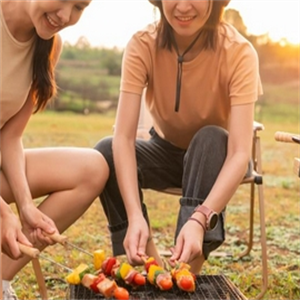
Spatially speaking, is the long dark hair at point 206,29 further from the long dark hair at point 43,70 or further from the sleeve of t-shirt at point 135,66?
the long dark hair at point 43,70

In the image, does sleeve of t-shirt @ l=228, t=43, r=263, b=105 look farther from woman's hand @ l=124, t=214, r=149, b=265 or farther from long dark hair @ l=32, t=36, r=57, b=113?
long dark hair @ l=32, t=36, r=57, b=113

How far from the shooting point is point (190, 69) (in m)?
2.38

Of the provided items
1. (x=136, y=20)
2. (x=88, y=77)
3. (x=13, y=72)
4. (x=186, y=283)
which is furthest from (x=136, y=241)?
(x=88, y=77)

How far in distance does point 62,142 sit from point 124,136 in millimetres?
6090

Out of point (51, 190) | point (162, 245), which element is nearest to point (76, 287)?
point (51, 190)

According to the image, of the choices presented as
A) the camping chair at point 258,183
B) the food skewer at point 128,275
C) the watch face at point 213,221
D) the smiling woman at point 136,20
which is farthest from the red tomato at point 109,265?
the smiling woman at point 136,20

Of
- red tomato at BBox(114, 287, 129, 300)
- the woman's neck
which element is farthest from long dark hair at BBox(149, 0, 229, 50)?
red tomato at BBox(114, 287, 129, 300)

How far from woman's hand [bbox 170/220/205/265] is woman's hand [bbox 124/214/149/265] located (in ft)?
0.38

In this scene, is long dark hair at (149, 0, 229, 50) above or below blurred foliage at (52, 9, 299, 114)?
above

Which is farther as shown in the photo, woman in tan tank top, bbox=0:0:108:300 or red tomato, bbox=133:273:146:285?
woman in tan tank top, bbox=0:0:108:300

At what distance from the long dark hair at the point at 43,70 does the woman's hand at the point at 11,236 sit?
2.29 feet

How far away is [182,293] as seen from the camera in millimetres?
1770

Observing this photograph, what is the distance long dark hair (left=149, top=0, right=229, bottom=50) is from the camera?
2314 mm

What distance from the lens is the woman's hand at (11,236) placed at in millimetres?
1615
